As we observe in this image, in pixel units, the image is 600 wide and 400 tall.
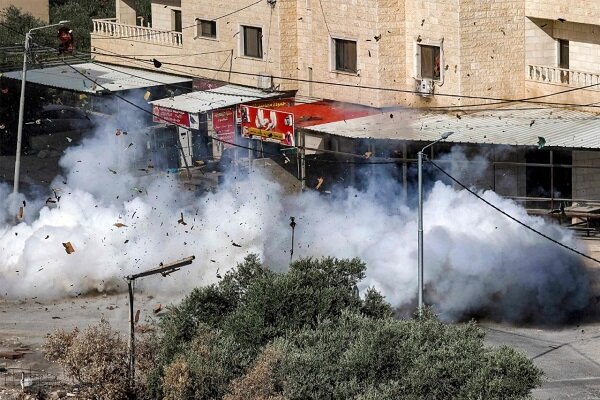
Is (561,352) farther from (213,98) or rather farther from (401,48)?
(213,98)

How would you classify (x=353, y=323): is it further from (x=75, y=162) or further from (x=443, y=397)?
(x=75, y=162)

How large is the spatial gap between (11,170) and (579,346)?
26.9 metres

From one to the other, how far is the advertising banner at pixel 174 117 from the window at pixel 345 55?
5847mm

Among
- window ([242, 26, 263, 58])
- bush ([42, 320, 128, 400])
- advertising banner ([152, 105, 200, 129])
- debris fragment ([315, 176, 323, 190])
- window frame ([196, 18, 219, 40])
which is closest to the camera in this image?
bush ([42, 320, 128, 400])

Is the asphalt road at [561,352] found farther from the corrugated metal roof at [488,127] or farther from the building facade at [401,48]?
the building facade at [401,48]

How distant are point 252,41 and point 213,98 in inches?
103

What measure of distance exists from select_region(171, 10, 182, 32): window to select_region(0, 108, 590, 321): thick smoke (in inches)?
537

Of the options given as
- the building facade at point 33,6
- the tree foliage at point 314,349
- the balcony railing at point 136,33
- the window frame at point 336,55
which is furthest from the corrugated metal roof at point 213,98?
the tree foliage at point 314,349

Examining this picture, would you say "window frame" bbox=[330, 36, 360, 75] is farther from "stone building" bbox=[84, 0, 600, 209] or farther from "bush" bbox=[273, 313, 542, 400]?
"bush" bbox=[273, 313, 542, 400]

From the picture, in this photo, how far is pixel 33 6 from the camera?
78.1 meters

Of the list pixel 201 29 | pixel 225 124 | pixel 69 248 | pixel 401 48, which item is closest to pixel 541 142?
pixel 401 48

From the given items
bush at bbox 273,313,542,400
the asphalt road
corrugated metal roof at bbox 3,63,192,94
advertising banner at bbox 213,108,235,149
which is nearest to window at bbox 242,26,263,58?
advertising banner at bbox 213,108,235,149

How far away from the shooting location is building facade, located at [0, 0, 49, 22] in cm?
7681

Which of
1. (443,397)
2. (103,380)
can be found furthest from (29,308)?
(443,397)
